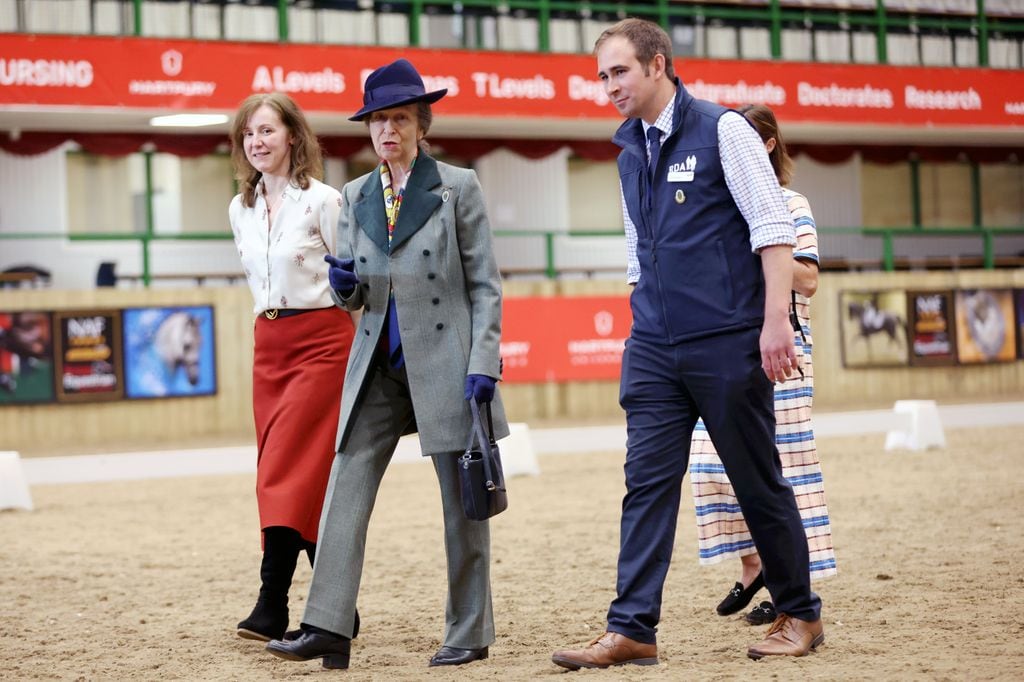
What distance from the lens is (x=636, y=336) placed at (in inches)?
187

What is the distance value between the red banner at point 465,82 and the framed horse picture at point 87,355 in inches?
120

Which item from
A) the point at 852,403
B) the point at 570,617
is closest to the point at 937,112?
the point at 852,403

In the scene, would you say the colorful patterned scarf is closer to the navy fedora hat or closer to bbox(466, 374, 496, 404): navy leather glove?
the navy fedora hat

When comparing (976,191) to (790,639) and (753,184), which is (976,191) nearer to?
(790,639)

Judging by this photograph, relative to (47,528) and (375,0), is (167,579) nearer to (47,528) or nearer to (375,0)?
(47,528)

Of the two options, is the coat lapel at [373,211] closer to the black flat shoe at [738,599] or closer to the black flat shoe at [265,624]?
the black flat shoe at [265,624]

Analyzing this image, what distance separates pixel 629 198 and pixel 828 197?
25.6m

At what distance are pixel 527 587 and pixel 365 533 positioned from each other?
2.02 meters

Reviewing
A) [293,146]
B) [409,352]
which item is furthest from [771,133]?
[293,146]

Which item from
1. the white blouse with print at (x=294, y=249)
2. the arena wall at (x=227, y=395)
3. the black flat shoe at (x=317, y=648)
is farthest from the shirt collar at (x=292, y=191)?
the arena wall at (x=227, y=395)

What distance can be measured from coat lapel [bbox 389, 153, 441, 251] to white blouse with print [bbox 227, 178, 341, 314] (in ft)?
1.59

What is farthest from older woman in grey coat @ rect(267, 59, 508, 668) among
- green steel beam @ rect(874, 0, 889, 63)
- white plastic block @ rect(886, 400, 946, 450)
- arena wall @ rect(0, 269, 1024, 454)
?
green steel beam @ rect(874, 0, 889, 63)

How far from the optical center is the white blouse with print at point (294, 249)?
5.34 meters

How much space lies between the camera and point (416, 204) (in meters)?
4.98
